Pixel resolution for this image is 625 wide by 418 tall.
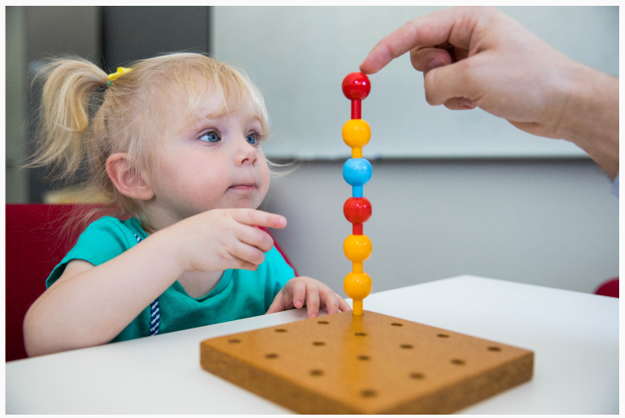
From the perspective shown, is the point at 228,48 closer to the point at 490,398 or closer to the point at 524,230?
the point at 524,230

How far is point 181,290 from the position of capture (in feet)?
2.53

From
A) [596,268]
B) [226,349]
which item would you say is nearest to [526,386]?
[226,349]

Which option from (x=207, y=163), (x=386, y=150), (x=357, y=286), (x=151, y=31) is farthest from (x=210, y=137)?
(x=151, y=31)

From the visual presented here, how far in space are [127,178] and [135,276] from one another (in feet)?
1.19

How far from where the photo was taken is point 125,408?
0.34m

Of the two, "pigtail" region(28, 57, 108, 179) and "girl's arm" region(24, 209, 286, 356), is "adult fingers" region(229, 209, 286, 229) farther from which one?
"pigtail" region(28, 57, 108, 179)

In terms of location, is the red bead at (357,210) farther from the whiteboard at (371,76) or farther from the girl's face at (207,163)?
the whiteboard at (371,76)

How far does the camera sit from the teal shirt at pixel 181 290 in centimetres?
69

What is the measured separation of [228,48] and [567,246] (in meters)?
1.65

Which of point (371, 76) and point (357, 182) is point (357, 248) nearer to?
point (357, 182)

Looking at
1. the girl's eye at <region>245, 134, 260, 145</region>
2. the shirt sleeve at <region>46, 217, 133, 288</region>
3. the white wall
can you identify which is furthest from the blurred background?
the girl's eye at <region>245, 134, 260, 145</region>

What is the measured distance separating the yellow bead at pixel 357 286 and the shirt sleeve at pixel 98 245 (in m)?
0.36

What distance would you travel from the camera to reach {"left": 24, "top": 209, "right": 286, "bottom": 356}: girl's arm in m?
0.53

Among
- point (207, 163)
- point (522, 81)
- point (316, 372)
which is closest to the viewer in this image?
point (316, 372)
